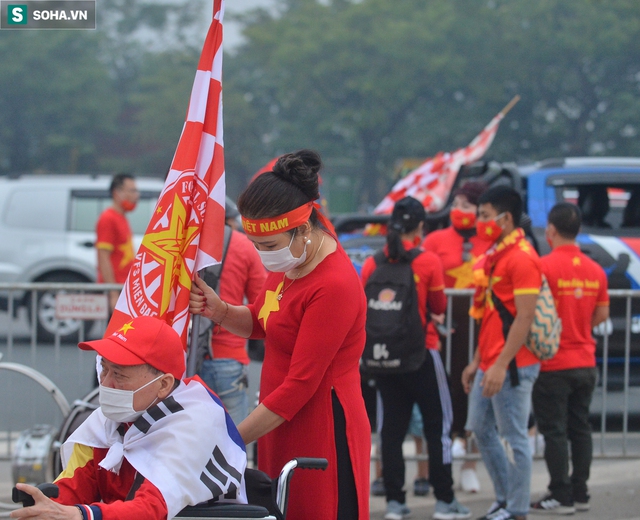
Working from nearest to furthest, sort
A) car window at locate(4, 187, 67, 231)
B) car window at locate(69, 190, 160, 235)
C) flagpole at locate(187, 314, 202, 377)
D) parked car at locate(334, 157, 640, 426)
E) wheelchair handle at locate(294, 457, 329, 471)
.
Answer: wheelchair handle at locate(294, 457, 329, 471) → flagpole at locate(187, 314, 202, 377) → parked car at locate(334, 157, 640, 426) → car window at locate(4, 187, 67, 231) → car window at locate(69, 190, 160, 235)

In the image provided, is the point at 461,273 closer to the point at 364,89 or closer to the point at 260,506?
the point at 260,506

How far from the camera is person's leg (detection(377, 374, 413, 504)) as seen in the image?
4.86 m

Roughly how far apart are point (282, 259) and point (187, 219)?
1.65 ft

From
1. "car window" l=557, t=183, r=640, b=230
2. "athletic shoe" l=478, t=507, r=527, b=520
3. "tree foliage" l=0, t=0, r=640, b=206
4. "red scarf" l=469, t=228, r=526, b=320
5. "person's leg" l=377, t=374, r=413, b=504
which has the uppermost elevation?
"tree foliage" l=0, t=0, r=640, b=206

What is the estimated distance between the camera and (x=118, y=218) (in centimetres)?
755

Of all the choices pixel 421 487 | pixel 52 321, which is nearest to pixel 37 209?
pixel 52 321

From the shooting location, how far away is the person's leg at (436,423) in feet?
15.9

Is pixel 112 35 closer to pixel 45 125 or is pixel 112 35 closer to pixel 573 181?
pixel 45 125

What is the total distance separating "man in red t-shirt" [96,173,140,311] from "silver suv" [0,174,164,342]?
12.1ft

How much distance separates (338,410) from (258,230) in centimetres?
65

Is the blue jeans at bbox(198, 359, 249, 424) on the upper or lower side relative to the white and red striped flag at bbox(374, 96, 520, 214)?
lower

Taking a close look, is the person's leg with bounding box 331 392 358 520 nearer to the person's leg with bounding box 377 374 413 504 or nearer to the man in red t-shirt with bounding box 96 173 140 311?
the person's leg with bounding box 377 374 413 504

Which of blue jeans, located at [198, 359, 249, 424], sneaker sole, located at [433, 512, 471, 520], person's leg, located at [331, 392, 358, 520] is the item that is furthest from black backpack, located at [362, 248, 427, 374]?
person's leg, located at [331, 392, 358, 520]

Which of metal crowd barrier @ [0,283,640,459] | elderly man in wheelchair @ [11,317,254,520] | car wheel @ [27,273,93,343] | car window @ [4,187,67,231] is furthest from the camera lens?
car window @ [4,187,67,231]
